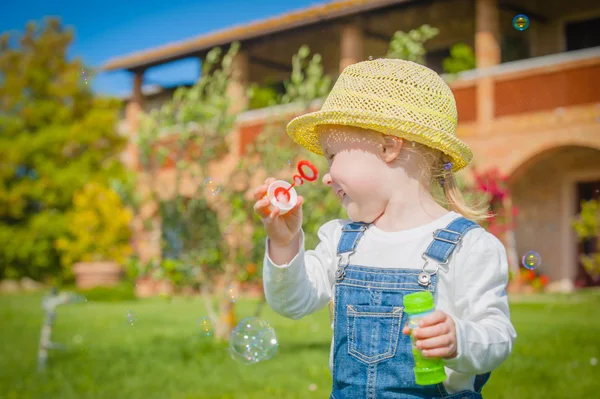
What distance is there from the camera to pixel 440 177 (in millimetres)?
2215

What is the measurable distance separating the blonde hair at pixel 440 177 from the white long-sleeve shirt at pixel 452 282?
0.44 ft

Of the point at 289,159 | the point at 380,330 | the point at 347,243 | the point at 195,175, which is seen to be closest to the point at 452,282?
the point at 380,330

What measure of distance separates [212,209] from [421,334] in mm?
5694

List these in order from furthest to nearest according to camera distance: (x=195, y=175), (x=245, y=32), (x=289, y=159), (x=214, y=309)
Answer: (x=245, y=32) → (x=214, y=309) → (x=195, y=175) → (x=289, y=159)

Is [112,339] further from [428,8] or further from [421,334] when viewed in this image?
[428,8]

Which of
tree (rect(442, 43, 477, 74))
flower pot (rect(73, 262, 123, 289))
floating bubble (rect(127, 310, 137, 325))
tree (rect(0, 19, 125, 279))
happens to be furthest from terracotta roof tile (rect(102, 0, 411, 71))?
floating bubble (rect(127, 310, 137, 325))

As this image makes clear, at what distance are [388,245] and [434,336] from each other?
47cm

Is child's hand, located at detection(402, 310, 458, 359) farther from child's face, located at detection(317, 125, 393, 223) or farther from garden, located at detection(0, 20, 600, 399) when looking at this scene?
garden, located at detection(0, 20, 600, 399)

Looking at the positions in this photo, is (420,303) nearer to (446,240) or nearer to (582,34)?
(446,240)

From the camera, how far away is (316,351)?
6180 mm

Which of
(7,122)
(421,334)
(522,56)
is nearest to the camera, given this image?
(421,334)

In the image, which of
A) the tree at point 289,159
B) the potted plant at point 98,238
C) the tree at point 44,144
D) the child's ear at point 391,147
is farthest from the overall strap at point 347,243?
the tree at point 44,144

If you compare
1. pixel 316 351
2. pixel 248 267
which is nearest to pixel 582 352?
pixel 316 351

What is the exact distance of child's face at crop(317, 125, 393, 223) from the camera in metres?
2.03
